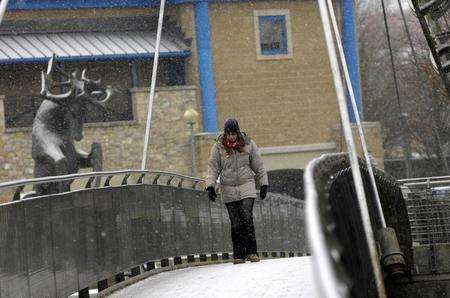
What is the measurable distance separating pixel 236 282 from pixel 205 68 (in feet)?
115

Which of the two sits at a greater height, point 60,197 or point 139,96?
point 139,96

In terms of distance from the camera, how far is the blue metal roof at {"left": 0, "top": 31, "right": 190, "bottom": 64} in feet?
151

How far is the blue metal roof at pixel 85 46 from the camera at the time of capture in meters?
45.9

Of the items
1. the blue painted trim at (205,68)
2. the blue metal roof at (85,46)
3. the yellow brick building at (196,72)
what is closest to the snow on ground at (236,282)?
the blue metal roof at (85,46)

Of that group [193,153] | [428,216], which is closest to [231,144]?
[428,216]

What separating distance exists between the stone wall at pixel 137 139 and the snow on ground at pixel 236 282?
28.5m

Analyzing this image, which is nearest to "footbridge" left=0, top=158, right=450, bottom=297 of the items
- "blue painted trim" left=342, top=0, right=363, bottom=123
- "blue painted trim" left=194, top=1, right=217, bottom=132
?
"blue painted trim" left=194, top=1, right=217, bottom=132

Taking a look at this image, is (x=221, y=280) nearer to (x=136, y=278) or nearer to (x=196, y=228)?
(x=136, y=278)

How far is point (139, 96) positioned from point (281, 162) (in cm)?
581

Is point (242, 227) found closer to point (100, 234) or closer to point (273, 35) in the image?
point (100, 234)

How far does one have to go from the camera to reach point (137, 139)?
46.8m

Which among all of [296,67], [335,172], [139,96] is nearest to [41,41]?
[139,96]

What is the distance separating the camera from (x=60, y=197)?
41.7 feet

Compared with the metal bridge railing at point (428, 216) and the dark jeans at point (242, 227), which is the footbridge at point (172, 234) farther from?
the dark jeans at point (242, 227)
